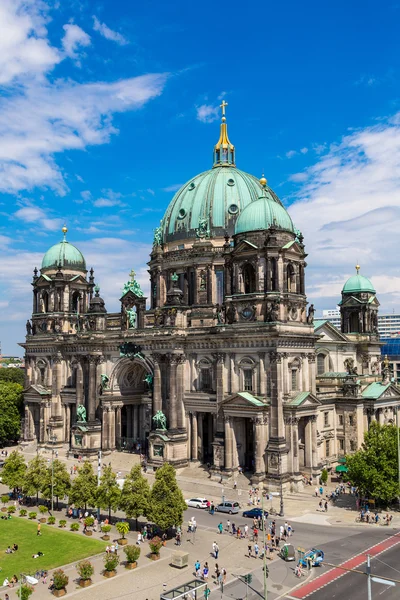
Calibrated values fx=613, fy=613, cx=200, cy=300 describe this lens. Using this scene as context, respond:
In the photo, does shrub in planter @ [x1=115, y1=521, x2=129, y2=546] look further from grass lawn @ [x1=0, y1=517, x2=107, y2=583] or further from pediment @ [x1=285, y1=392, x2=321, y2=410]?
pediment @ [x1=285, y1=392, x2=321, y2=410]

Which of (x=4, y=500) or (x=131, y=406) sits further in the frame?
(x=131, y=406)

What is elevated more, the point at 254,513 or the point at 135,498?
the point at 135,498

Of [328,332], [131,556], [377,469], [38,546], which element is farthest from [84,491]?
[328,332]

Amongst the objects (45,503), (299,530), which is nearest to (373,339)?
(299,530)

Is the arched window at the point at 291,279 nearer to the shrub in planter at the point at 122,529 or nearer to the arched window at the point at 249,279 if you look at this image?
the arched window at the point at 249,279

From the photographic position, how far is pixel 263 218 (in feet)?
255

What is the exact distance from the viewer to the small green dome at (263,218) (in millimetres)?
77750

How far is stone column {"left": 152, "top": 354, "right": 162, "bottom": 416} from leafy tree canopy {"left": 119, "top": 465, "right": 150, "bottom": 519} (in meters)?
26.9

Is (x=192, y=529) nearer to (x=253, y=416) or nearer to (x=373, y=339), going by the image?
(x=253, y=416)

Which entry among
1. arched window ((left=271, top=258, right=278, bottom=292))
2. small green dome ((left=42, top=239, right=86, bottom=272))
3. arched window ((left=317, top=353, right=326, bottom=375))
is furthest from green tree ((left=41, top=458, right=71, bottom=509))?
small green dome ((left=42, top=239, right=86, bottom=272))

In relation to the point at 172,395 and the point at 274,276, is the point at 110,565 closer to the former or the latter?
the point at 172,395

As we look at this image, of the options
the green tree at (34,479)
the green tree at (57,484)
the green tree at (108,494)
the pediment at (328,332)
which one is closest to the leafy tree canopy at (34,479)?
the green tree at (34,479)

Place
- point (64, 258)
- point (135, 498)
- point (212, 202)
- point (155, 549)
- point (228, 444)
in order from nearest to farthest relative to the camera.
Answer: point (155, 549), point (135, 498), point (228, 444), point (212, 202), point (64, 258)

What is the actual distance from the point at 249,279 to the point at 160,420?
22.2 m
